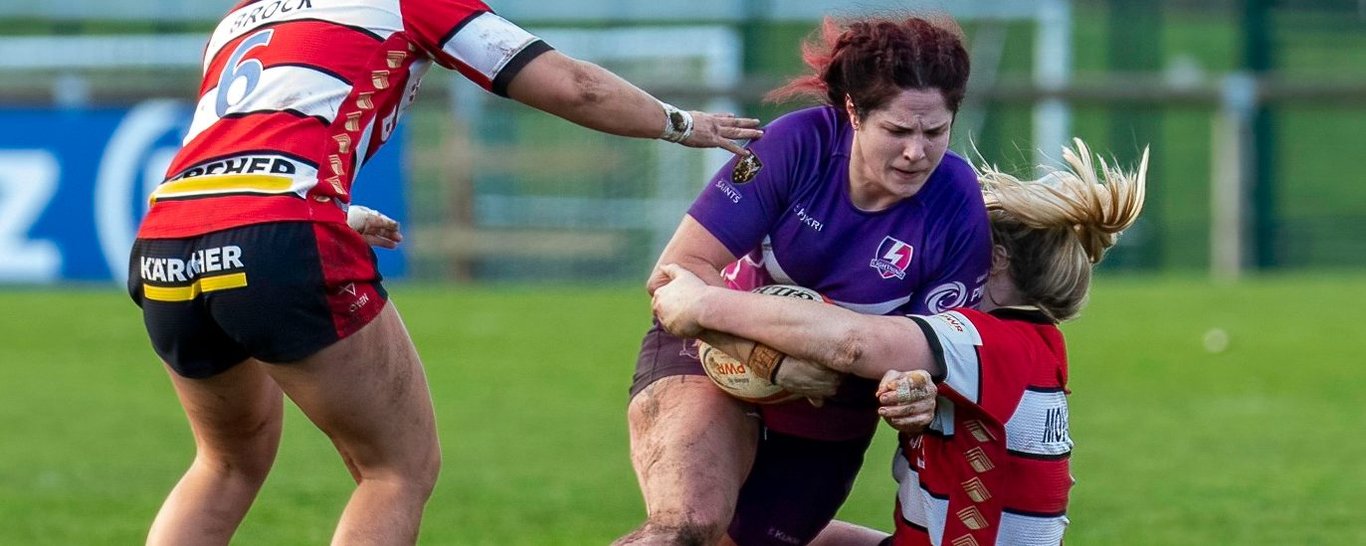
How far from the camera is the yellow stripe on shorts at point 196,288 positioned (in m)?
3.67

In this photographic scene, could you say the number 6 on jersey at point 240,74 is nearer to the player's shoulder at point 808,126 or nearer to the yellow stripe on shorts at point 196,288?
the yellow stripe on shorts at point 196,288

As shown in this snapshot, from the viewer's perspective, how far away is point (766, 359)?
385 centimetres

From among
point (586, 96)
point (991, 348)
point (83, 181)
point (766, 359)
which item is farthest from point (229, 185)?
point (83, 181)

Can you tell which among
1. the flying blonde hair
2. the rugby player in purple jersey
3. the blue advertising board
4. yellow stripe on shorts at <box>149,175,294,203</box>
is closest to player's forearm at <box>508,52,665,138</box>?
the rugby player in purple jersey

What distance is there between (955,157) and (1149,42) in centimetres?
1587

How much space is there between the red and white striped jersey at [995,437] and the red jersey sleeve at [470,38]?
0.99 metres

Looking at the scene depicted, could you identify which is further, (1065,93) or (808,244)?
(1065,93)

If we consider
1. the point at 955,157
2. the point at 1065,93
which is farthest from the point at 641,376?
the point at 1065,93

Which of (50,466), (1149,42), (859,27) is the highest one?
(1149,42)

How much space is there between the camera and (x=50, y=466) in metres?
A: 7.29

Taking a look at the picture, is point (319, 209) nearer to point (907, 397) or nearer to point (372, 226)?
point (372, 226)

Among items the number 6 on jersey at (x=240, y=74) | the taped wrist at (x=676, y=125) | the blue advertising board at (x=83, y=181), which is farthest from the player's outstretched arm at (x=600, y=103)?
the blue advertising board at (x=83, y=181)

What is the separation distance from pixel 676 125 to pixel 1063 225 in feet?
2.90

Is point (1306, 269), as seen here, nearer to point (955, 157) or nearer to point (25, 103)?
point (25, 103)
